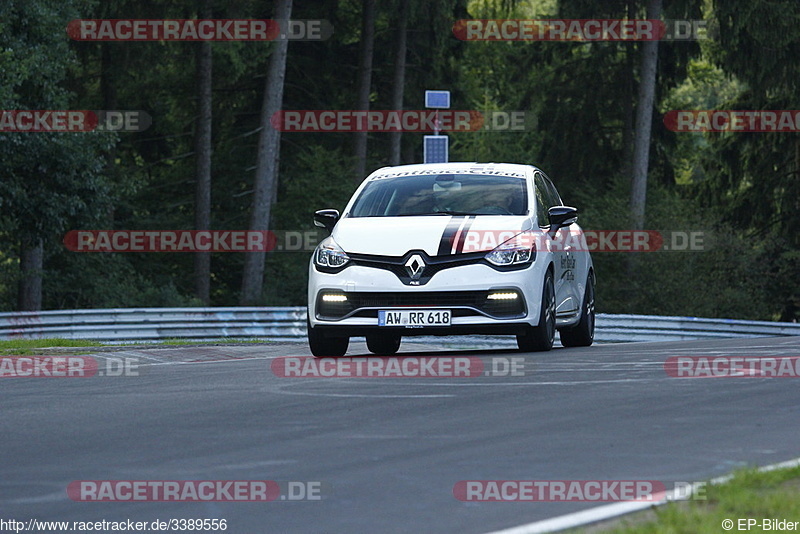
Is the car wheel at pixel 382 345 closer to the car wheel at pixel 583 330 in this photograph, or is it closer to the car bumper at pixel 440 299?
the car bumper at pixel 440 299

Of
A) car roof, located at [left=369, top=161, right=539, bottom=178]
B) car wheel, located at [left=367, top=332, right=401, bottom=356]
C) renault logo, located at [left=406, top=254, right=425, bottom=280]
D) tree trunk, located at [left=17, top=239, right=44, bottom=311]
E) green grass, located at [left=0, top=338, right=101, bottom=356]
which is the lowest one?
tree trunk, located at [left=17, top=239, right=44, bottom=311]

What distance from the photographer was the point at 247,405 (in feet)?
33.8

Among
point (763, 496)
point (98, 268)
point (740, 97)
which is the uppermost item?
point (740, 97)

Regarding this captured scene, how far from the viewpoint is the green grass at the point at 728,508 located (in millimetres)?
5859

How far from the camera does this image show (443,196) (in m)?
15.0

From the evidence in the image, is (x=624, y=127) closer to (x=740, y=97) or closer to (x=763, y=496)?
(x=740, y=97)

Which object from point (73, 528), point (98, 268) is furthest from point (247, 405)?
point (98, 268)

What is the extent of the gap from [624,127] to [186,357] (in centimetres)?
3831

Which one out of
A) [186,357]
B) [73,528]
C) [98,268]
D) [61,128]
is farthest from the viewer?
[98,268]

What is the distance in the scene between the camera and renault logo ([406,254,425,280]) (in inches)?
535

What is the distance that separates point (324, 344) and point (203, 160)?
30340 mm

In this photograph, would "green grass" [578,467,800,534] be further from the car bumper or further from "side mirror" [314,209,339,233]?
"side mirror" [314,209,339,233]

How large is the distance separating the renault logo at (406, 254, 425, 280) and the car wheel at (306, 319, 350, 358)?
1156 millimetres

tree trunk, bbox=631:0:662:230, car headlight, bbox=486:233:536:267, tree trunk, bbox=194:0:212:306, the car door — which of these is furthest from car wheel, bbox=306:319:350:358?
tree trunk, bbox=631:0:662:230
